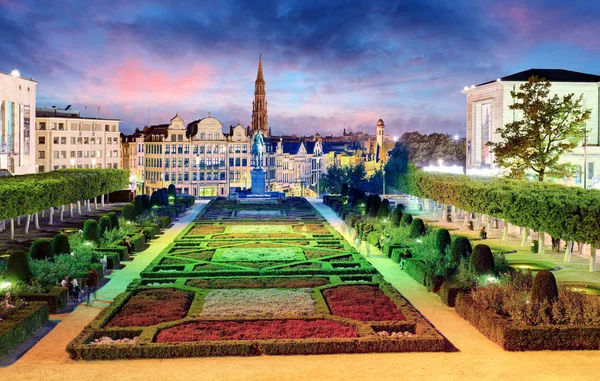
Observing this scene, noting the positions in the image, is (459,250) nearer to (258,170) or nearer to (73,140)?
(258,170)

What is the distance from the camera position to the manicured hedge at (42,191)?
148 feet

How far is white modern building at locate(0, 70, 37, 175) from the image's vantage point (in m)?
90.2

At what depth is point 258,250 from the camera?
4172cm

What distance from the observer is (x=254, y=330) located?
22.2 meters

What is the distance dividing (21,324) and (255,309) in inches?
317

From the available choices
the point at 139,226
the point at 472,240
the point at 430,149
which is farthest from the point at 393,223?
the point at 430,149

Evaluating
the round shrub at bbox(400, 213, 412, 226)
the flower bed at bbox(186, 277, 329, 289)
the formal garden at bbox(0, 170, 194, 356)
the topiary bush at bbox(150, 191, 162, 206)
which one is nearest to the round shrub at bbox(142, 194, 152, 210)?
the formal garden at bbox(0, 170, 194, 356)

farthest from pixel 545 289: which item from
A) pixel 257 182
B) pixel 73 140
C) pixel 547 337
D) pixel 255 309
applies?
pixel 73 140

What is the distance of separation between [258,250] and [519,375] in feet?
81.4

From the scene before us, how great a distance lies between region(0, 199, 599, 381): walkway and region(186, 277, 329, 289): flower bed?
9601mm

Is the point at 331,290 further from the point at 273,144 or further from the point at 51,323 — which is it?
the point at 273,144

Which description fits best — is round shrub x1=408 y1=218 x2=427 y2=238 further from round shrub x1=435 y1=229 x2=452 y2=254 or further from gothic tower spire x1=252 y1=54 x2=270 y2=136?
gothic tower spire x1=252 y1=54 x2=270 y2=136

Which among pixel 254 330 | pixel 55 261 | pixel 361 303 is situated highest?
pixel 55 261

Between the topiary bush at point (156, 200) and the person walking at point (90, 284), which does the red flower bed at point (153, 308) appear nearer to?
the person walking at point (90, 284)
